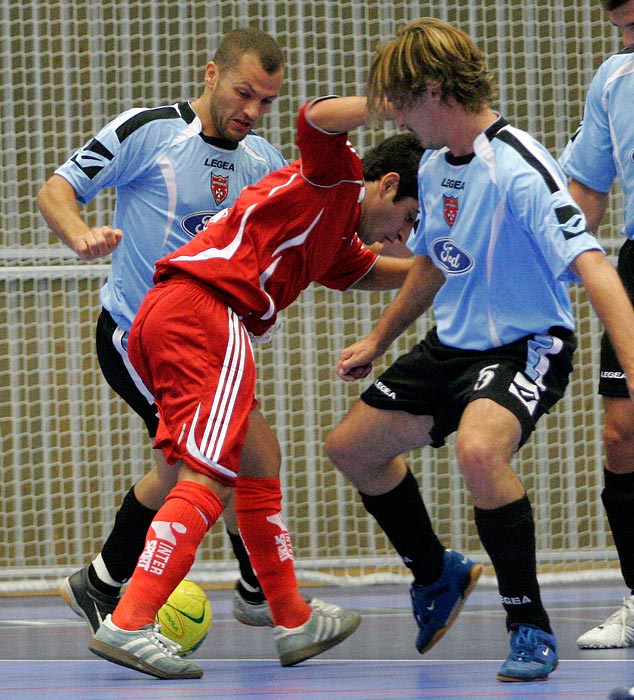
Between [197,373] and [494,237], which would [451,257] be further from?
[197,373]

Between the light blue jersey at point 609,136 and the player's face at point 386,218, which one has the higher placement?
the light blue jersey at point 609,136

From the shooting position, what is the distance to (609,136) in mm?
3291

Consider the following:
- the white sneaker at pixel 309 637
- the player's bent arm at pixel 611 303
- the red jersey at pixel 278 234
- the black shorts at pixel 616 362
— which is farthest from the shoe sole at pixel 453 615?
the player's bent arm at pixel 611 303

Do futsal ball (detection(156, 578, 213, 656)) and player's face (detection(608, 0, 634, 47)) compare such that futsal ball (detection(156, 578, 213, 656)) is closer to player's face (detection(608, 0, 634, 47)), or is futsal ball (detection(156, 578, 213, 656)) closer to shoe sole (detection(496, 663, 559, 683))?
shoe sole (detection(496, 663, 559, 683))

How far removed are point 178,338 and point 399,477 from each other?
77 centimetres

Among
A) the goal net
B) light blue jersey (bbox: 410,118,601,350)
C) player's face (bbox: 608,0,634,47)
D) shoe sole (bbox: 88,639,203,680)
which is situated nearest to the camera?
shoe sole (bbox: 88,639,203,680)

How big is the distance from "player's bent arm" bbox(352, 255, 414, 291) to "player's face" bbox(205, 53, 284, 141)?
0.53 m

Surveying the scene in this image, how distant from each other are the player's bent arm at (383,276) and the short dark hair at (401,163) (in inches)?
12.3

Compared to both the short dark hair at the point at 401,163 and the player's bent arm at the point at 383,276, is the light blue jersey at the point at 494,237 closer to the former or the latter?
the short dark hair at the point at 401,163

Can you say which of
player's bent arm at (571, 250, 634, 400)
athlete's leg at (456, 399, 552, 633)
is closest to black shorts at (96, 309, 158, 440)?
athlete's leg at (456, 399, 552, 633)

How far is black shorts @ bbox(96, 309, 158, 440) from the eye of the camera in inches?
141

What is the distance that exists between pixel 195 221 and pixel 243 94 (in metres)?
0.38

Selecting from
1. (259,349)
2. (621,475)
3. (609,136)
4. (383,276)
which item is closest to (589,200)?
(609,136)

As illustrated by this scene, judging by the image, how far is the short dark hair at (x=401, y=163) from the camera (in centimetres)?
325
